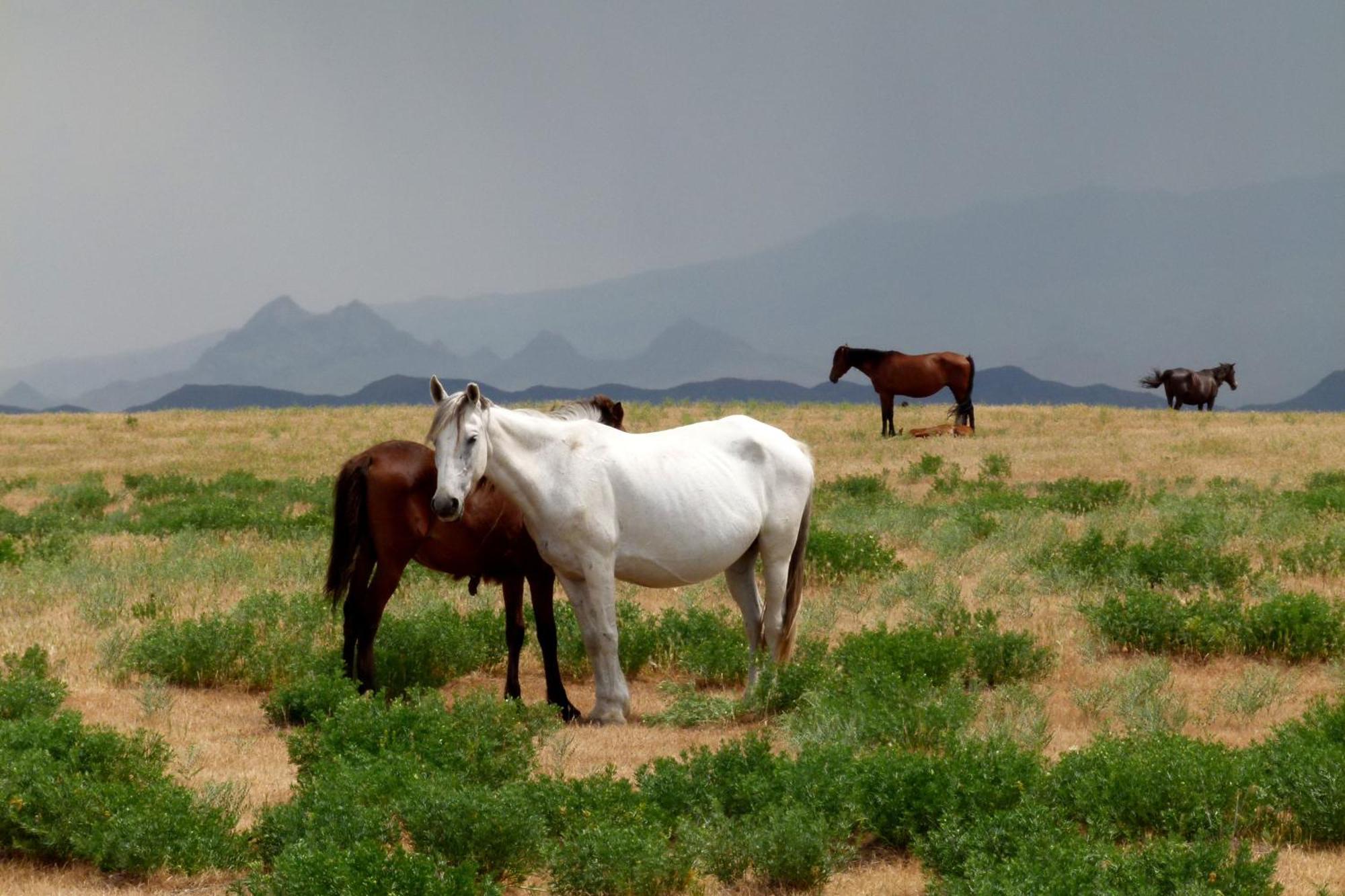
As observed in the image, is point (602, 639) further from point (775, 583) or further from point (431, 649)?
point (431, 649)

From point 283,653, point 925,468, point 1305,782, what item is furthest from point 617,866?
point 925,468

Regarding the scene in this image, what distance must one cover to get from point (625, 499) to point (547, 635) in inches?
43.1

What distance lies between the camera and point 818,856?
5.36 metres

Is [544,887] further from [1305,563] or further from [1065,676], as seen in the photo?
[1305,563]

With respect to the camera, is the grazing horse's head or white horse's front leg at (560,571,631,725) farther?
the grazing horse's head

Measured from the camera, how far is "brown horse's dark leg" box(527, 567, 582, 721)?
28.5ft

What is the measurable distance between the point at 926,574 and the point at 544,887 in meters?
7.95

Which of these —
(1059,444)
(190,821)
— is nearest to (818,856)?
(190,821)

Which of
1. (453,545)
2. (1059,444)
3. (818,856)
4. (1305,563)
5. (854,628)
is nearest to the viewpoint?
(818,856)

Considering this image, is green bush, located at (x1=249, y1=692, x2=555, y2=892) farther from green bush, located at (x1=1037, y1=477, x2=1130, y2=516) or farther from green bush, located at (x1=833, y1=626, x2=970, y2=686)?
green bush, located at (x1=1037, y1=477, x2=1130, y2=516)

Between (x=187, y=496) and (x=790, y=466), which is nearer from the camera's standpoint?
(x=790, y=466)

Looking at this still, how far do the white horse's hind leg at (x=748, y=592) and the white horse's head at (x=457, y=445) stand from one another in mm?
2444

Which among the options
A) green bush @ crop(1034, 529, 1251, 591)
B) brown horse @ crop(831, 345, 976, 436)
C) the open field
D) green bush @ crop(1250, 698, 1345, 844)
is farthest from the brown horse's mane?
green bush @ crop(1250, 698, 1345, 844)

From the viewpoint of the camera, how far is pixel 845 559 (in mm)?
13125
